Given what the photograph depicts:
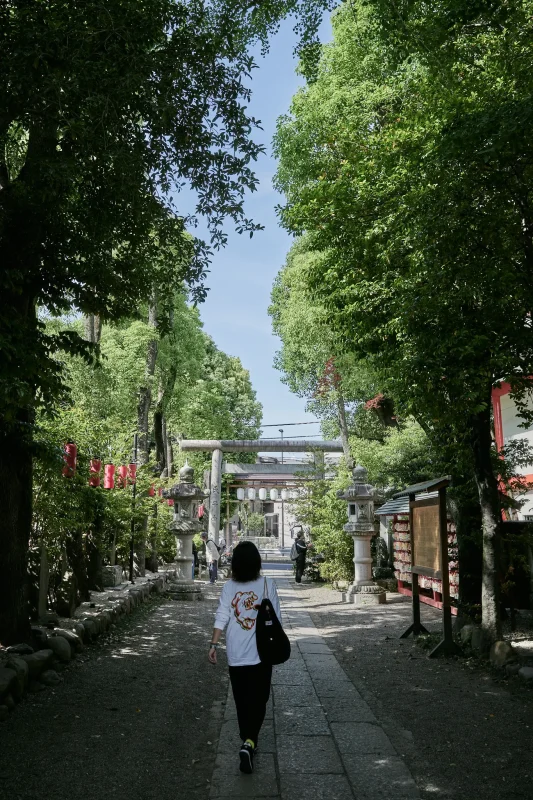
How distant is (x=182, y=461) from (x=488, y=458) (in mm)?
24814

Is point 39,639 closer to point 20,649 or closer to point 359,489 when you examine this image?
point 20,649

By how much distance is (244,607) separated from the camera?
4.61m

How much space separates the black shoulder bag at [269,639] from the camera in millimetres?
4480

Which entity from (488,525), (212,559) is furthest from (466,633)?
(212,559)

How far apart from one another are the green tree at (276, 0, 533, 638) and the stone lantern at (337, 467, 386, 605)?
6584 mm

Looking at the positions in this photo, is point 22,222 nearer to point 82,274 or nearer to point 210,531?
point 82,274

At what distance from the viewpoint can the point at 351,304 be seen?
9.78 metres

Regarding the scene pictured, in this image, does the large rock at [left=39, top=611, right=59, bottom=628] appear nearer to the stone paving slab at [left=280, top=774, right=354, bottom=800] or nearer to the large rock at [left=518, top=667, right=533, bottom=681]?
the stone paving slab at [left=280, top=774, right=354, bottom=800]

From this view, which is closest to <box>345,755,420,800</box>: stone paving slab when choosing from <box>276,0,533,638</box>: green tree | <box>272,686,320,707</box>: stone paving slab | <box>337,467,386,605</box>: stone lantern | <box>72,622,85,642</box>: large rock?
<box>272,686,320,707</box>: stone paving slab

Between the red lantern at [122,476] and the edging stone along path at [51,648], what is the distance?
2642mm

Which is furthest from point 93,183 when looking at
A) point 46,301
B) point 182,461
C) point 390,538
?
point 182,461

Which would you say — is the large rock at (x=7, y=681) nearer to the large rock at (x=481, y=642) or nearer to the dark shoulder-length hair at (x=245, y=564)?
the dark shoulder-length hair at (x=245, y=564)

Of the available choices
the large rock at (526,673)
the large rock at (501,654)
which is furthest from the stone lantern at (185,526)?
the large rock at (526,673)

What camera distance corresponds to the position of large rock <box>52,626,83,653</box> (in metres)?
8.02
